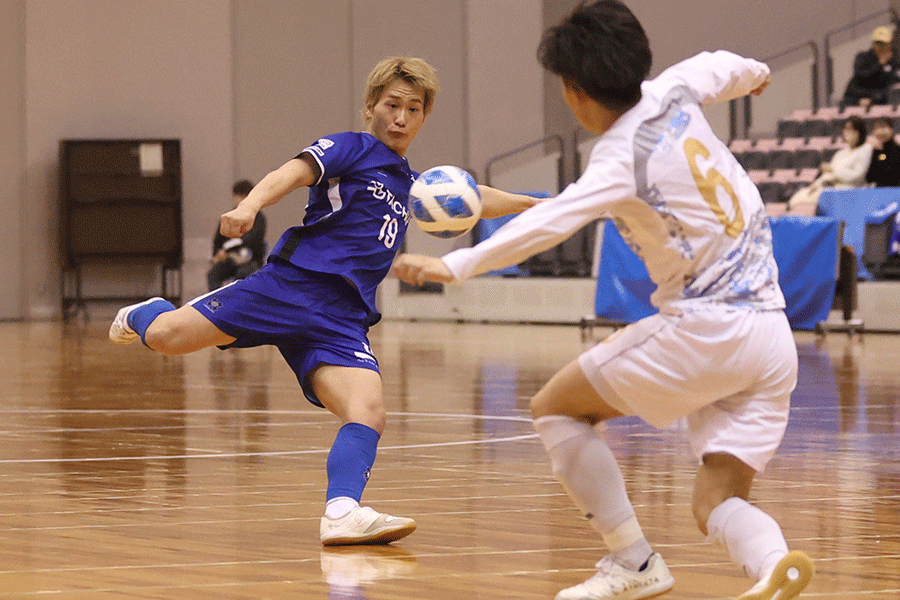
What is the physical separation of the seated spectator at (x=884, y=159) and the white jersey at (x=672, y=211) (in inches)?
449

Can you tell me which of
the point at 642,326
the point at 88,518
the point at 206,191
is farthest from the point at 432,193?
the point at 206,191

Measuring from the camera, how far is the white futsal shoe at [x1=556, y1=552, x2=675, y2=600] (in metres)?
2.82

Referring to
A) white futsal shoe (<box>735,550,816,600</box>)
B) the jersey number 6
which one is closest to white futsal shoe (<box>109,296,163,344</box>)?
the jersey number 6

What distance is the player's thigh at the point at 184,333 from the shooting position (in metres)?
4.04

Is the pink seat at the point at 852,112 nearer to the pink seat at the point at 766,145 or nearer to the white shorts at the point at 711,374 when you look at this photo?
the pink seat at the point at 766,145

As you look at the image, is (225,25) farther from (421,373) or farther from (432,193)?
(432,193)

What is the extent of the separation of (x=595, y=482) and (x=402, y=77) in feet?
5.46

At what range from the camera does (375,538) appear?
3.65 m

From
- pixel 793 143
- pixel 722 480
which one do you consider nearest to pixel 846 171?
pixel 793 143

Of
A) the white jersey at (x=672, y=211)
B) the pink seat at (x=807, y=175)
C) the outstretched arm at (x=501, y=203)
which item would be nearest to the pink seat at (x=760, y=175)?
the pink seat at (x=807, y=175)

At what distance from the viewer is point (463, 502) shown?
14.1 feet

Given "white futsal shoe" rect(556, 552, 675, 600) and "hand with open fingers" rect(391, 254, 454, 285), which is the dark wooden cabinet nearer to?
"white futsal shoe" rect(556, 552, 675, 600)

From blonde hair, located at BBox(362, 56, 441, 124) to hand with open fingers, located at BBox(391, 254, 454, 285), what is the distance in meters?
1.60

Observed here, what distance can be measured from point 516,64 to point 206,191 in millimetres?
5054
